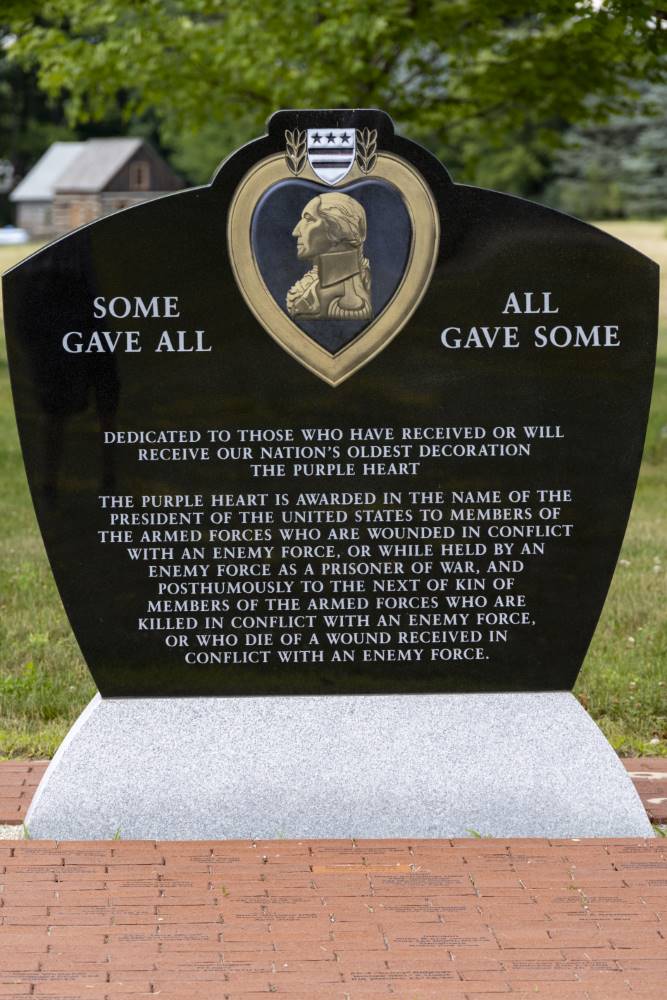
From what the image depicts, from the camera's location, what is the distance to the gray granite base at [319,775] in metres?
4.58

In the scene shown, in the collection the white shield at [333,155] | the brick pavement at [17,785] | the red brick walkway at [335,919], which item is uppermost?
the white shield at [333,155]

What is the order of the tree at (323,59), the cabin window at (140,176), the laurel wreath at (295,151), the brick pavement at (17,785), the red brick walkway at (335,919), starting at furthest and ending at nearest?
the cabin window at (140,176) < the tree at (323,59) < the brick pavement at (17,785) < the laurel wreath at (295,151) < the red brick walkway at (335,919)

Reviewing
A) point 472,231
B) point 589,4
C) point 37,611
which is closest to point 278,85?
point 589,4

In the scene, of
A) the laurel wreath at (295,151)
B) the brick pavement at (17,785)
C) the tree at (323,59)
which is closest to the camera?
the laurel wreath at (295,151)

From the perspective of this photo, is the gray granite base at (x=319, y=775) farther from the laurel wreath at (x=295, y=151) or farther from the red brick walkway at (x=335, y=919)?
the laurel wreath at (x=295, y=151)

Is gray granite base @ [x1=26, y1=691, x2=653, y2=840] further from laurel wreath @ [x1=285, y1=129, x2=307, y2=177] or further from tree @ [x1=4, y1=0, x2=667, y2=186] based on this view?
tree @ [x1=4, y1=0, x2=667, y2=186]

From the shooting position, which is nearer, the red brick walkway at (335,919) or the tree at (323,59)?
the red brick walkway at (335,919)

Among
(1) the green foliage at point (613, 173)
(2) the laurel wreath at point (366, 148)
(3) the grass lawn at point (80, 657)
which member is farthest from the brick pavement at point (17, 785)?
(1) the green foliage at point (613, 173)

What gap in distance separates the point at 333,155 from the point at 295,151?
0.12m

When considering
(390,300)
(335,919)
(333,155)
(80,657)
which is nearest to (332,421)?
(390,300)

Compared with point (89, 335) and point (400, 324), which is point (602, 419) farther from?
point (89, 335)

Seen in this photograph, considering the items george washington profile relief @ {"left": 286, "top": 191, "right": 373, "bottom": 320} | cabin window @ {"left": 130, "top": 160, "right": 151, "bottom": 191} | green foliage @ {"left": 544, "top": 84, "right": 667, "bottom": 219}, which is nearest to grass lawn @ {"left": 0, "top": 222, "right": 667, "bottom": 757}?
george washington profile relief @ {"left": 286, "top": 191, "right": 373, "bottom": 320}

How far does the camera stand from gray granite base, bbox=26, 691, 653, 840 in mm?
4582

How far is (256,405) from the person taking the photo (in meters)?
4.55
